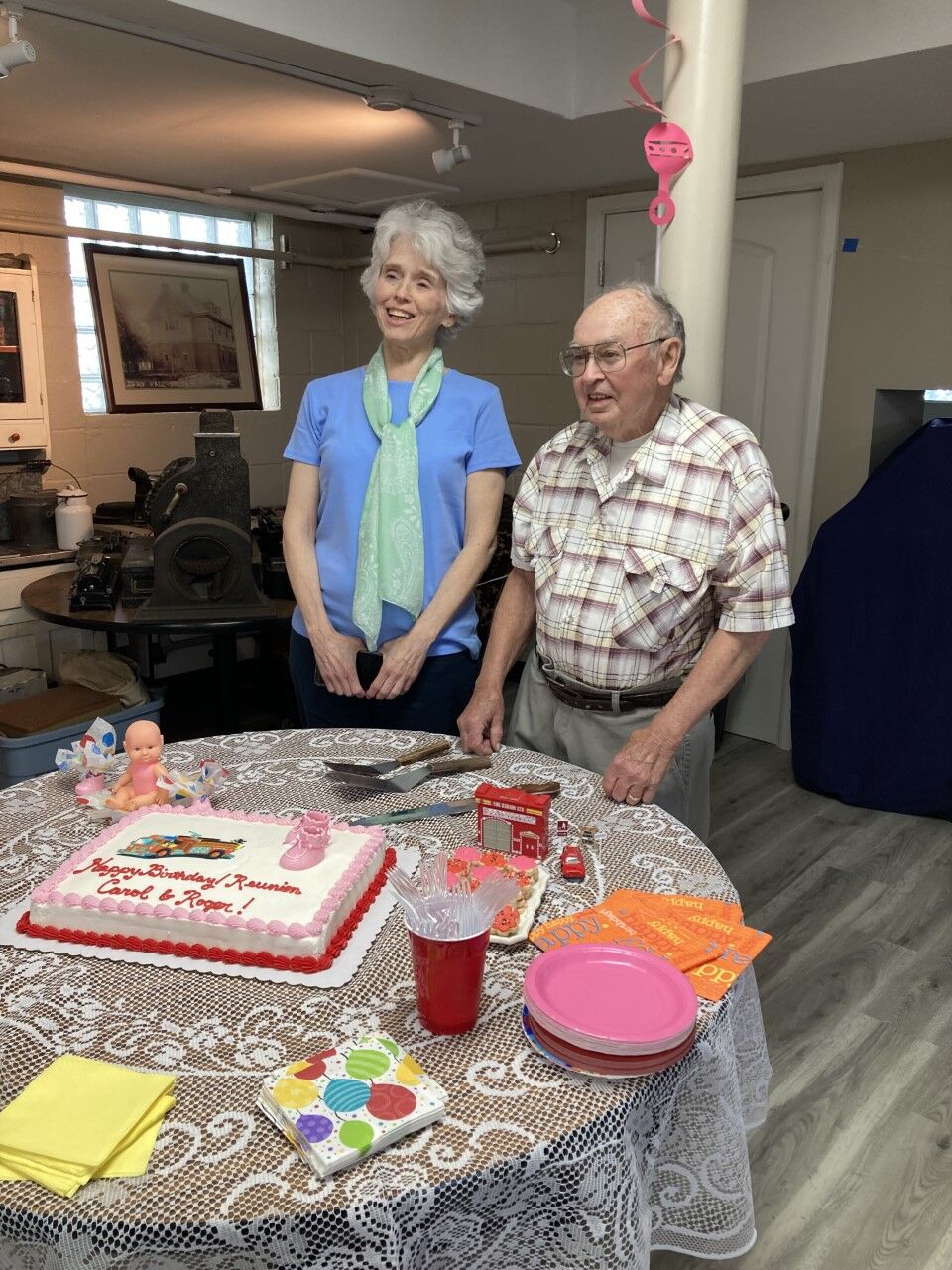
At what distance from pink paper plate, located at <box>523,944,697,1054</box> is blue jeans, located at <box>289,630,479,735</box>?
95cm

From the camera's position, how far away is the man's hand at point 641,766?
1.53m

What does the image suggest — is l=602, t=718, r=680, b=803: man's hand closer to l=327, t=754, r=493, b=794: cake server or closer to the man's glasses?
l=327, t=754, r=493, b=794: cake server

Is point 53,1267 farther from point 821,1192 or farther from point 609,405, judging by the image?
point 821,1192

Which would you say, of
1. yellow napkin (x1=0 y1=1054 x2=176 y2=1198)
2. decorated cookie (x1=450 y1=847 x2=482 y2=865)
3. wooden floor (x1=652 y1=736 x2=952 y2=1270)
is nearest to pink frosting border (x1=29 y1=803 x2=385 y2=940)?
decorated cookie (x1=450 y1=847 x2=482 y2=865)

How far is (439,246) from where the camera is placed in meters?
1.82

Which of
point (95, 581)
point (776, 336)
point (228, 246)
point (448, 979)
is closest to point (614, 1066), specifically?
point (448, 979)

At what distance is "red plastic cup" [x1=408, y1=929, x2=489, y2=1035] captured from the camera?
95 centimetres

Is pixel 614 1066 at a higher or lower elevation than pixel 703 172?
lower

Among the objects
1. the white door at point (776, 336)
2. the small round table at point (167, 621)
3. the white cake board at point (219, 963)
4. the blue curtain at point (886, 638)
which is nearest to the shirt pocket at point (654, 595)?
the white cake board at point (219, 963)

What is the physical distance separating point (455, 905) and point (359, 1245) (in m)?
0.30

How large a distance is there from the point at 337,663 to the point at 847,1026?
4.92 ft

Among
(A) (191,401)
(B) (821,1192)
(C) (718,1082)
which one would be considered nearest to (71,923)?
(C) (718,1082)

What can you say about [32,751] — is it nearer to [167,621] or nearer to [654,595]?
[167,621]

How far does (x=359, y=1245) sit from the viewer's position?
0.79 m
